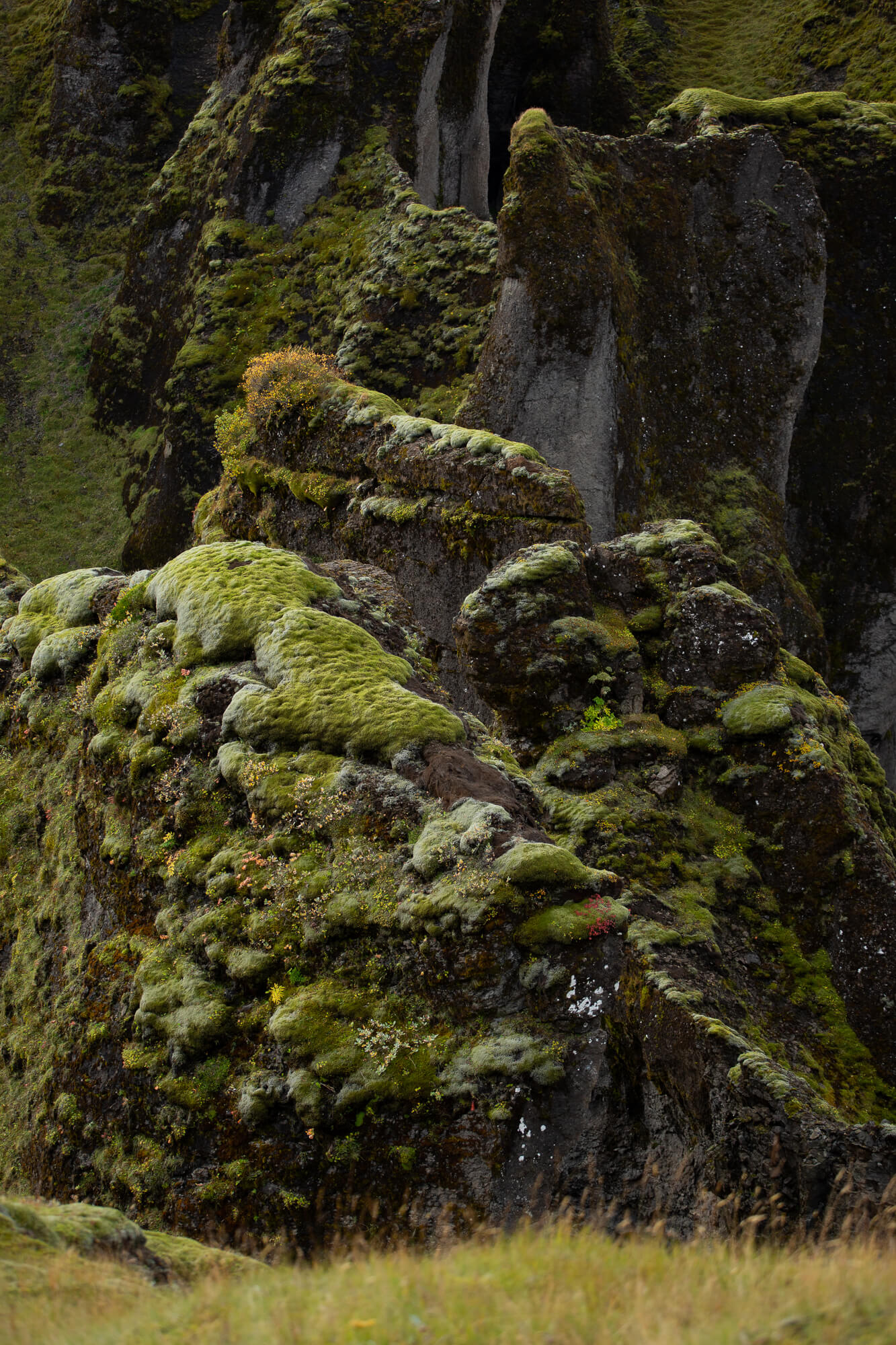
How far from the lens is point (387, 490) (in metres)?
15.0

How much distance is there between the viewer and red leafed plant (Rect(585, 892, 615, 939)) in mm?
6789

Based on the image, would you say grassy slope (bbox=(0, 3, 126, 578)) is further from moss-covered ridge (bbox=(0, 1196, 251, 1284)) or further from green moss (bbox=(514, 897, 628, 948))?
moss-covered ridge (bbox=(0, 1196, 251, 1284))

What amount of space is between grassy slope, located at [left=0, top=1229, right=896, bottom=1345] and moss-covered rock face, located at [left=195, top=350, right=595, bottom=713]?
26.7 ft

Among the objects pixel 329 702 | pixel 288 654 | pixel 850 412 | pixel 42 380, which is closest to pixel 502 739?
pixel 288 654

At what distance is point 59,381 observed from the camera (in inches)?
1208

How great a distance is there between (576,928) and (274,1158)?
2413mm

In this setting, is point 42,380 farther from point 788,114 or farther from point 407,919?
point 407,919

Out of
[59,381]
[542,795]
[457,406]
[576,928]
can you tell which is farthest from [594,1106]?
[59,381]

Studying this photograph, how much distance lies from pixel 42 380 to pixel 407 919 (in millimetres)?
28265

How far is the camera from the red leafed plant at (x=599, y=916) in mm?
6789

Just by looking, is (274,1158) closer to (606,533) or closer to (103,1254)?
(103,1254)

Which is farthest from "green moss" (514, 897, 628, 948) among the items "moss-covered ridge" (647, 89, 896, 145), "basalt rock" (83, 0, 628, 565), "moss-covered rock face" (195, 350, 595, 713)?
"moss-covered ridge" (647, 89, 896, 145)

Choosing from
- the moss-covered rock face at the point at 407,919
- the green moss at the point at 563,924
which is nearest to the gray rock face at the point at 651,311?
the moss-covered rock face at the point at 407,919

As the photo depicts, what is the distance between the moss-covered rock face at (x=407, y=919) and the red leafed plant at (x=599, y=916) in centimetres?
2
